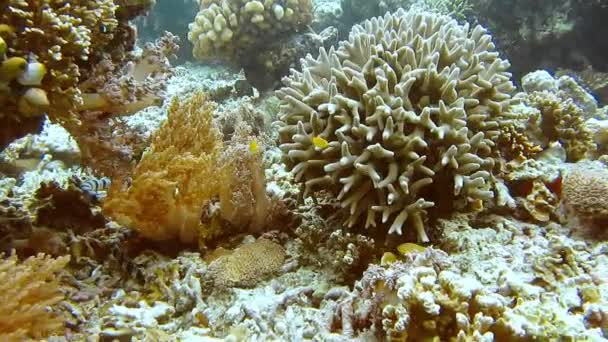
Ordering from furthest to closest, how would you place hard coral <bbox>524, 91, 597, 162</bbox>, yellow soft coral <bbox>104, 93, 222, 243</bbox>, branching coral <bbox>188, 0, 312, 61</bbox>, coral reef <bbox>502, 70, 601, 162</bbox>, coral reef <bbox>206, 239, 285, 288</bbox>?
branching coral <bbox>188, 0, 312, 61</bbox> < hard coral <bbox>524, 91, 597, 162</bbox> < coral reef <bbox>502, 70, 601, 162</bbox> < yellow soft coral <bbox>104, 93, 222, 243</bbox> < coral reef <bbox>206, 239, 285, 288</bbox>

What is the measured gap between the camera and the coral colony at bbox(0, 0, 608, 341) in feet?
8.41

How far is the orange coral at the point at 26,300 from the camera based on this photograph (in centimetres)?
229

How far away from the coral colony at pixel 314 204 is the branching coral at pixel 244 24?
3422 mm

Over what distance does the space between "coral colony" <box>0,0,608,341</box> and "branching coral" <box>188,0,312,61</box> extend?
3.42 m

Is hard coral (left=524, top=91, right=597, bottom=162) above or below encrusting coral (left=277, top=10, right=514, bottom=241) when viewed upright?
above

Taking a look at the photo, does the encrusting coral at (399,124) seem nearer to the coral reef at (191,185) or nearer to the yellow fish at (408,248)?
the yellow fish at (408,248)

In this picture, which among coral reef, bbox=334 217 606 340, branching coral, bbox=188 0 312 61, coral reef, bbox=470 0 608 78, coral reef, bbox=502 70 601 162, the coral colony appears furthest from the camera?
coral reef, bbox=470 0 608 78

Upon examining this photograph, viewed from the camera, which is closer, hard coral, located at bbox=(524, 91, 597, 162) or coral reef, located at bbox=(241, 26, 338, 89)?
hard coral, located at bbox=(524, 91, 597, 162)

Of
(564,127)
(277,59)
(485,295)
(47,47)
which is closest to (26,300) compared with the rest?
(47,47)

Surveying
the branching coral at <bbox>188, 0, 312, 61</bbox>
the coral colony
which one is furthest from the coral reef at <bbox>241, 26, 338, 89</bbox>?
the coral colony

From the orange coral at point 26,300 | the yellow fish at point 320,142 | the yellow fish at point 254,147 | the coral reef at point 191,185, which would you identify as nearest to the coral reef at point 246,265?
the coral reef at point 191,185

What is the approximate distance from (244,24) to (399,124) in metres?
4.80

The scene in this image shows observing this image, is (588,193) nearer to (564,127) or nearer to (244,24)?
(564,127)

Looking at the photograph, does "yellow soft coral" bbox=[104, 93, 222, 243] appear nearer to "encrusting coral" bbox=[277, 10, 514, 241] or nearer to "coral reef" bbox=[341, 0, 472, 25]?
"encrusting coral" bbox=[277, 10, 514, 241]
